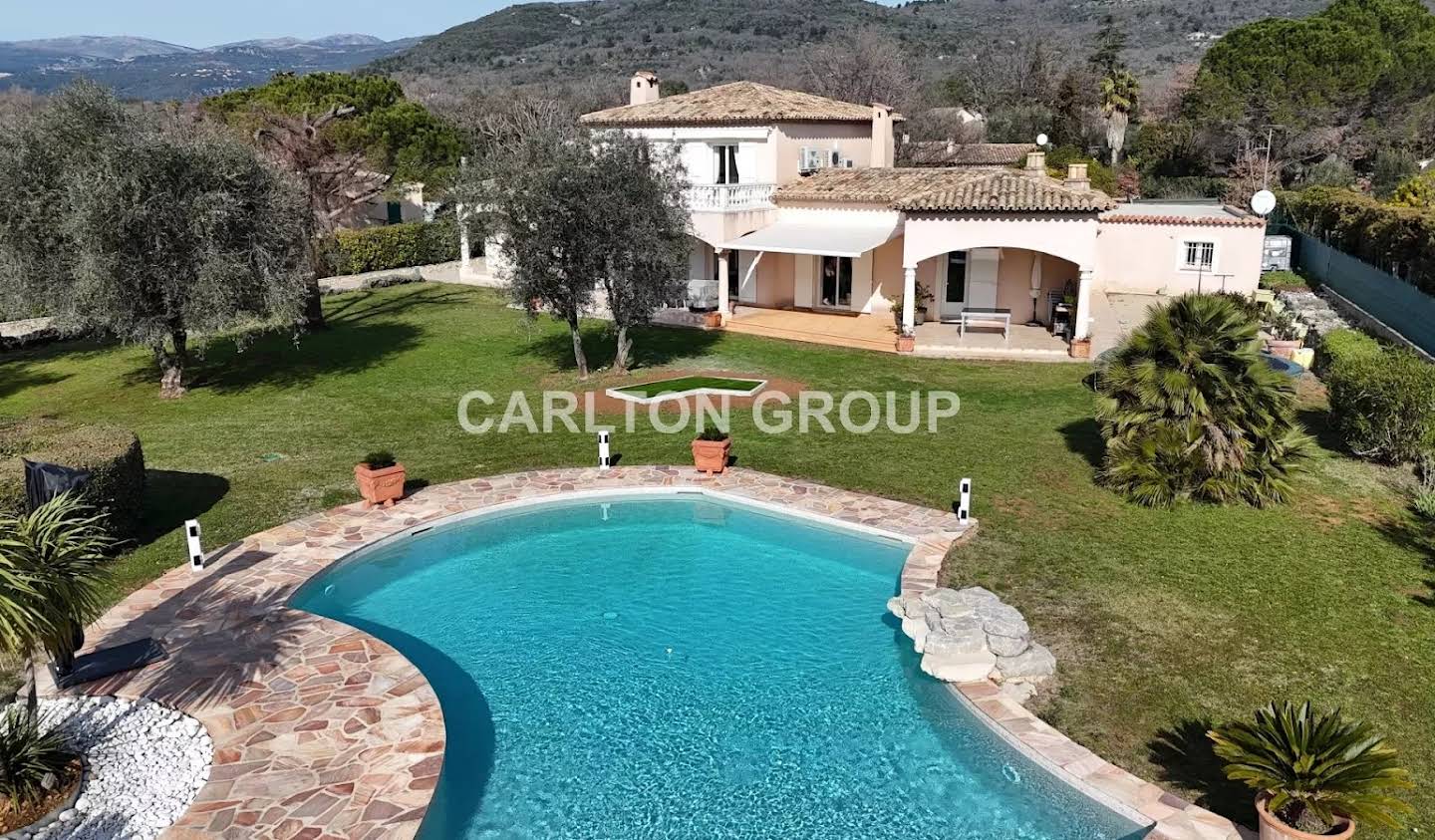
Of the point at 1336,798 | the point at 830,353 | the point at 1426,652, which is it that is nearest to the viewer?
the point at 1336,798

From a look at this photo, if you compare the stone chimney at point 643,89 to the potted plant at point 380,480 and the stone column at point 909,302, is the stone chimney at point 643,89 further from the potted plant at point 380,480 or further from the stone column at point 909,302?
the potted plant at point 380,480

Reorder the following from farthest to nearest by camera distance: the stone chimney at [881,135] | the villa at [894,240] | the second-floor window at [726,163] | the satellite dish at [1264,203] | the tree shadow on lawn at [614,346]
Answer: the stone chimney at [881,135]
the second-floor window at [726,163]
the satellite dish at [1264,203]
the villa at [894,240]
the tree shadow on lawn at [614,346]

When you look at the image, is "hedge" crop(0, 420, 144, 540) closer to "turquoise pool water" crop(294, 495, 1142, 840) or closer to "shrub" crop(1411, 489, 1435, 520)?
"turquoise pool water" crop(294, 495, 1142, 840)

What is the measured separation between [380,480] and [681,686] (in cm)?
893

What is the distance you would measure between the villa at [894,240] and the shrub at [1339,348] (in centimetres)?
643

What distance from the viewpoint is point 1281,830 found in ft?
31.0

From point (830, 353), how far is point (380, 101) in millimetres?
69807

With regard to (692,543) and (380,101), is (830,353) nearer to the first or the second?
(692,543)

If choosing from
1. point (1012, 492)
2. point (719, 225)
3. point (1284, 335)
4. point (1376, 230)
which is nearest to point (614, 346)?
point (719, 225)

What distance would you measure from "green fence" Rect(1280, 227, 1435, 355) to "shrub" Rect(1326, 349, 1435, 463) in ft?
A: 30.2

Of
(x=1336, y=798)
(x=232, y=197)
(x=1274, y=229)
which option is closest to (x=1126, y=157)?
(x=1274, y=229)

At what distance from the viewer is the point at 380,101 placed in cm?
8762

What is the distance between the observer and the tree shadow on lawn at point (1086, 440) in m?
22.4

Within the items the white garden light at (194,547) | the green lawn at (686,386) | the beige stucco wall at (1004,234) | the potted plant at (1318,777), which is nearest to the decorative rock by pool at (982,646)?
the potted plant at (1318,777)
